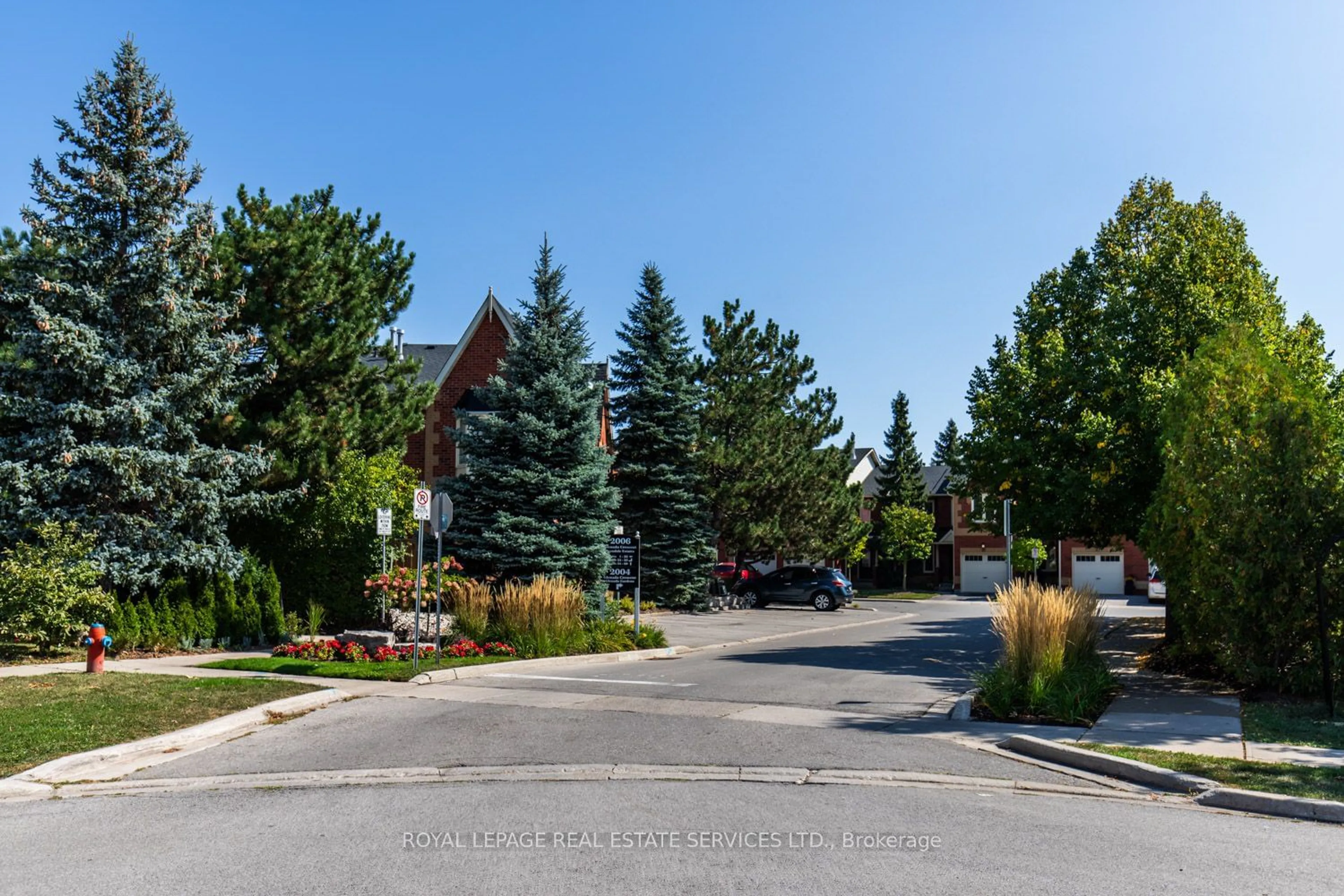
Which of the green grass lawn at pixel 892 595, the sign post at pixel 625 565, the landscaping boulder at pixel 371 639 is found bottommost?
the green grass lawn at pixel 892 595

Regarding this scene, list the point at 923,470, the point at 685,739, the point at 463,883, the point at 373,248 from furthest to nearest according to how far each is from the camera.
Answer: the point at 923,470 → the point at 373,248 → the point at 685,739 → the point at 463,883

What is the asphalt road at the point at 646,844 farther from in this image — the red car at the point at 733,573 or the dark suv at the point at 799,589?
the dark suv at the point at 799,589

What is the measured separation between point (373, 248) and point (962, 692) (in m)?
19.3

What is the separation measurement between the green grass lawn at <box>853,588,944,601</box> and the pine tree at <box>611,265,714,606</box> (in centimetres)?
1685

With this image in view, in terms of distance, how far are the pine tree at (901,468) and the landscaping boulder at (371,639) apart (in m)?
53.0

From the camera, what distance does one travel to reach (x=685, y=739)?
9.88m

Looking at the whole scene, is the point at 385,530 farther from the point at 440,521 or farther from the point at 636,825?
the point at 636,825

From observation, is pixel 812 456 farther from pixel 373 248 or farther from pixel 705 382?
pixel 373 248

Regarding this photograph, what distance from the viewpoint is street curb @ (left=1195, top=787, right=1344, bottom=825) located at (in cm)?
724

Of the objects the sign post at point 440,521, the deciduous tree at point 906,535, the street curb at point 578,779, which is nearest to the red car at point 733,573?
the deciduous tree at point 906,535

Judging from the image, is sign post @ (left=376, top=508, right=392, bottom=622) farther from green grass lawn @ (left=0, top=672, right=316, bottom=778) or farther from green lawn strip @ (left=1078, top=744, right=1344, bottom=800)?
green lawn strip @ (left=1078, top=744, right=1344, bottom=800)

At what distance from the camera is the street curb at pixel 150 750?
8.59m

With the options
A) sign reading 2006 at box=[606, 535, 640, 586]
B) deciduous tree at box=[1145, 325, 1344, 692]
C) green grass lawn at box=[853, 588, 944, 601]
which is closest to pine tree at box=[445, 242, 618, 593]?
sign reading 2006 at box=[606, 535, 640, 586]

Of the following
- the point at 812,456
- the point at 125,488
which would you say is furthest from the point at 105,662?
the point at 812,456
